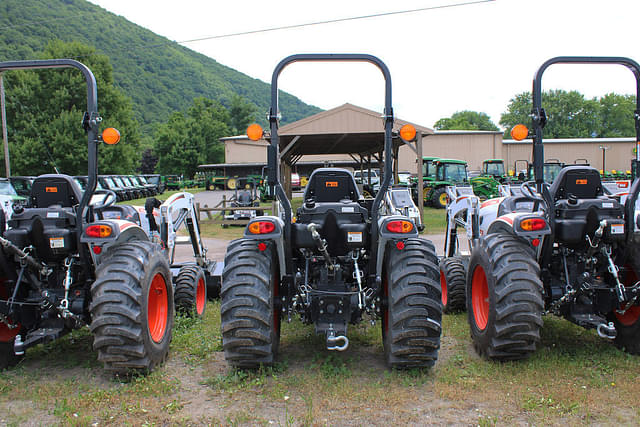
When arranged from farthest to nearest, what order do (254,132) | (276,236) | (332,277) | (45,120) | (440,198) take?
(45,120), (440,198), (332,277), (276,236), (254,132)

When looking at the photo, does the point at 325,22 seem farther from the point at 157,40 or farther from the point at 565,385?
the point at 157,40

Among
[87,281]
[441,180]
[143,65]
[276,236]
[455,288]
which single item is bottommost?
[455,288]

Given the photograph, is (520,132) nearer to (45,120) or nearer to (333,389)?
(333,389)

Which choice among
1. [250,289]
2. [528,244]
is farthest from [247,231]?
[528,244]

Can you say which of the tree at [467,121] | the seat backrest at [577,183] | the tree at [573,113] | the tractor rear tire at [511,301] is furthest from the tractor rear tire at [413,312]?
the tree at [467,121]

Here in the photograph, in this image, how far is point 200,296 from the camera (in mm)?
7016

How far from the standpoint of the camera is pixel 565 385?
4062mm


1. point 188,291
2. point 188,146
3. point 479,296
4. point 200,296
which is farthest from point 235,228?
point 188,146

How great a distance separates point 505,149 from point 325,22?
108ft

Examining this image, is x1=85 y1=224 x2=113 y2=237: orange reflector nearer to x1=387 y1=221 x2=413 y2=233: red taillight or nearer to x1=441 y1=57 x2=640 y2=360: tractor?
x1=387 y1=221 x2=413 y2=233: red taillight

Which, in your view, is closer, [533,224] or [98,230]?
[98,230]

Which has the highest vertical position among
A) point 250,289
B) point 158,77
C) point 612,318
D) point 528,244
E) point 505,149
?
point 158,77

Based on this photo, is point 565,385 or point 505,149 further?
point 505,149

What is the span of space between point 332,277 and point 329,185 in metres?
1.32
